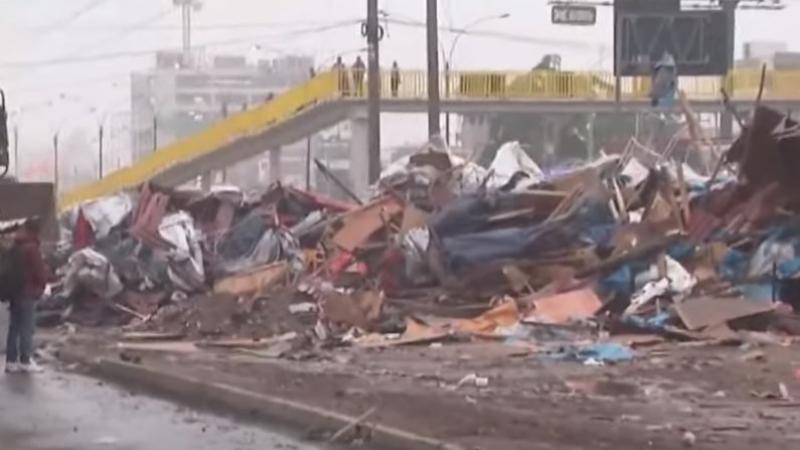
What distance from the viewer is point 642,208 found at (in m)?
23.9

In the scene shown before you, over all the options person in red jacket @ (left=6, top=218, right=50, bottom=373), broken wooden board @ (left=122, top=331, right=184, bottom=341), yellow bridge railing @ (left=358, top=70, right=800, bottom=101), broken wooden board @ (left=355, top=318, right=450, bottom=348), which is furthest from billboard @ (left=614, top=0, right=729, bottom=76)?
person in red jacket @ (left=6, top=218, right=50, bottom=373)

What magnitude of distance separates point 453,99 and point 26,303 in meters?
31.8

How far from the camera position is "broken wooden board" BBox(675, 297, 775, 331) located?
773 inches

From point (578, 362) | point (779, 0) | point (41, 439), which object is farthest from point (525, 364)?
point (779, 0)

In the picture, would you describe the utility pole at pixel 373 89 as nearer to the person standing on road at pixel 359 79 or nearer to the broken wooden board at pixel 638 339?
the person standing on road at pixel 359 79

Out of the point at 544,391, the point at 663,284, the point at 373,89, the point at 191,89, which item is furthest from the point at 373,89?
the point at 191,89

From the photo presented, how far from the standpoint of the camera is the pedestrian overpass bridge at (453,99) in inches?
1955

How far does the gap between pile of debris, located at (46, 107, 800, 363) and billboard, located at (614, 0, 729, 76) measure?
40.9ft

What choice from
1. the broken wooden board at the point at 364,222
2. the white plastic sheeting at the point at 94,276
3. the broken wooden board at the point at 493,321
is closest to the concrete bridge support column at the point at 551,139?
the broken wooden board at the point at 364,222

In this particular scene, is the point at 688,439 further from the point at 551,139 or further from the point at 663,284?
the point at 551,139

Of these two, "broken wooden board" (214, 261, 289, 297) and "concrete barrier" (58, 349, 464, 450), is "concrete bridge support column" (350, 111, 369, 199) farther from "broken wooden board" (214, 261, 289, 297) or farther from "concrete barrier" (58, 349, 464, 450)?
"concrete barrier" (58, 349, 464, 450)

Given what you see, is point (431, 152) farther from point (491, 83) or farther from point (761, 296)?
point (491, 83)

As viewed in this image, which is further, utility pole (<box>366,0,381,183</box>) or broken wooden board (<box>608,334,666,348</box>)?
utility pole (<box>366,0,381,183</box>)

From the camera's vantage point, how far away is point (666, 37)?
1640 inches
